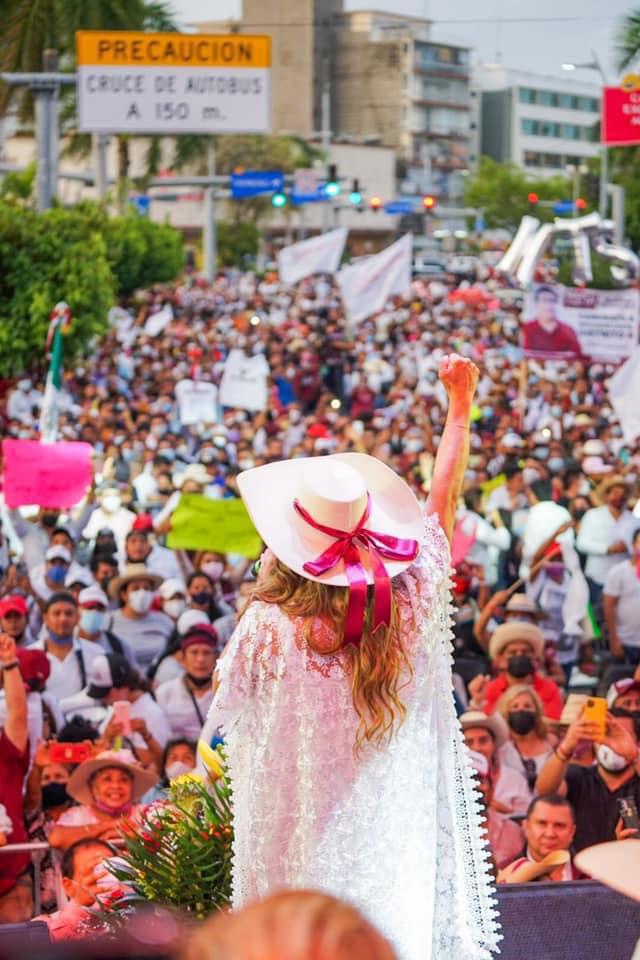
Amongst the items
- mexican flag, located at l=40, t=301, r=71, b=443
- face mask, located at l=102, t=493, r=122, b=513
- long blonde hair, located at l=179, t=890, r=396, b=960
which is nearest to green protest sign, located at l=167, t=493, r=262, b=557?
face mask, located at l=102, t=493, r=122, b=513

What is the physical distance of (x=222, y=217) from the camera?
97.7m

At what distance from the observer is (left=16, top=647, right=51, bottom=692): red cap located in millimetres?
7648

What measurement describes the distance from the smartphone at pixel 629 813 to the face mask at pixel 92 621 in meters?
3.84

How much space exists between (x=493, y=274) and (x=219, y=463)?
59.8 metres

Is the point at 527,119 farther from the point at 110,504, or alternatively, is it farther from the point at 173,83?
the point at 110,504

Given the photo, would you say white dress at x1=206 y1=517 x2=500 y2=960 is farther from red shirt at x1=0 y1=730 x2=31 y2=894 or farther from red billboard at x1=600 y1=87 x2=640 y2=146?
red billboard at x1=600 y1=87 x2=640 y2=146

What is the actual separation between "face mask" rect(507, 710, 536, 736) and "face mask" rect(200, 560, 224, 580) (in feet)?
13.6

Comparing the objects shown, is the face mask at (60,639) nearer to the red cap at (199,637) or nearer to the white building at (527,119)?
the red cap at (199,637)

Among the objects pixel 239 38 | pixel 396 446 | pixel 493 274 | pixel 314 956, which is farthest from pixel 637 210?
pixel 314 956

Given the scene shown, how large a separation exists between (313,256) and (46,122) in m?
7.62

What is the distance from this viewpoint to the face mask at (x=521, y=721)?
748 centimetres

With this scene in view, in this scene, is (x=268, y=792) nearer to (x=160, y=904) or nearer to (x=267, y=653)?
(x=267, y=653)

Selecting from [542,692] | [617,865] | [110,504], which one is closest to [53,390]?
[110,504]

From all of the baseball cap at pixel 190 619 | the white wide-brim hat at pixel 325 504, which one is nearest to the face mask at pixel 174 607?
the baseball cap at pixel 190 619
